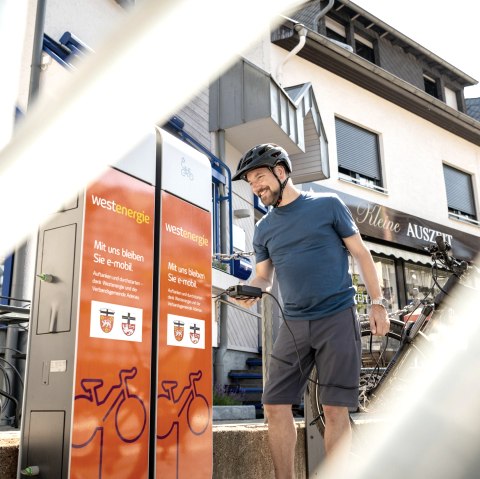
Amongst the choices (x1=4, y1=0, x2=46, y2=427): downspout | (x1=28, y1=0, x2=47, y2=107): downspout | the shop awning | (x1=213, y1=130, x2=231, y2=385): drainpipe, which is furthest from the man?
the shop awning

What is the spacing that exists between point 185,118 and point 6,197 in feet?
16.6

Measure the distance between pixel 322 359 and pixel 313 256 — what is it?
1.81ft

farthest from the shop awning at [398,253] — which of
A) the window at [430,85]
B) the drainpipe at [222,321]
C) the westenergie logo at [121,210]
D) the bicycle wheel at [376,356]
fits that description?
the westenergie logo at [121,210]

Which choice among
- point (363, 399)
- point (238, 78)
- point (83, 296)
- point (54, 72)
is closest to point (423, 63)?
point (238, 78)

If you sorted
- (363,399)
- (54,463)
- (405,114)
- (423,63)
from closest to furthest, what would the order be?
1. (54,463)
2. (363,399)
3. (405,114)
4. (423,63)

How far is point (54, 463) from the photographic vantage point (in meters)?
2.45

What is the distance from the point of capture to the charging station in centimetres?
253

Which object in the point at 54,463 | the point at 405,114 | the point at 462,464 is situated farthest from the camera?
the point at 405,114

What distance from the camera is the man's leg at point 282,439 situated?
120 inches

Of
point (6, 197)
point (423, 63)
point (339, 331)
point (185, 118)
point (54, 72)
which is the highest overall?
point (423, 63)

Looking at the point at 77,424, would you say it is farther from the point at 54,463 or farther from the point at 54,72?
the point at 54,72

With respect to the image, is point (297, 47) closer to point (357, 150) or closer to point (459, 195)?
point (357, 150)

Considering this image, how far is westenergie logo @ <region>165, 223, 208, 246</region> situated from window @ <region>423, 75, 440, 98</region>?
1565 centimetres

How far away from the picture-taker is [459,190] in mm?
16641
